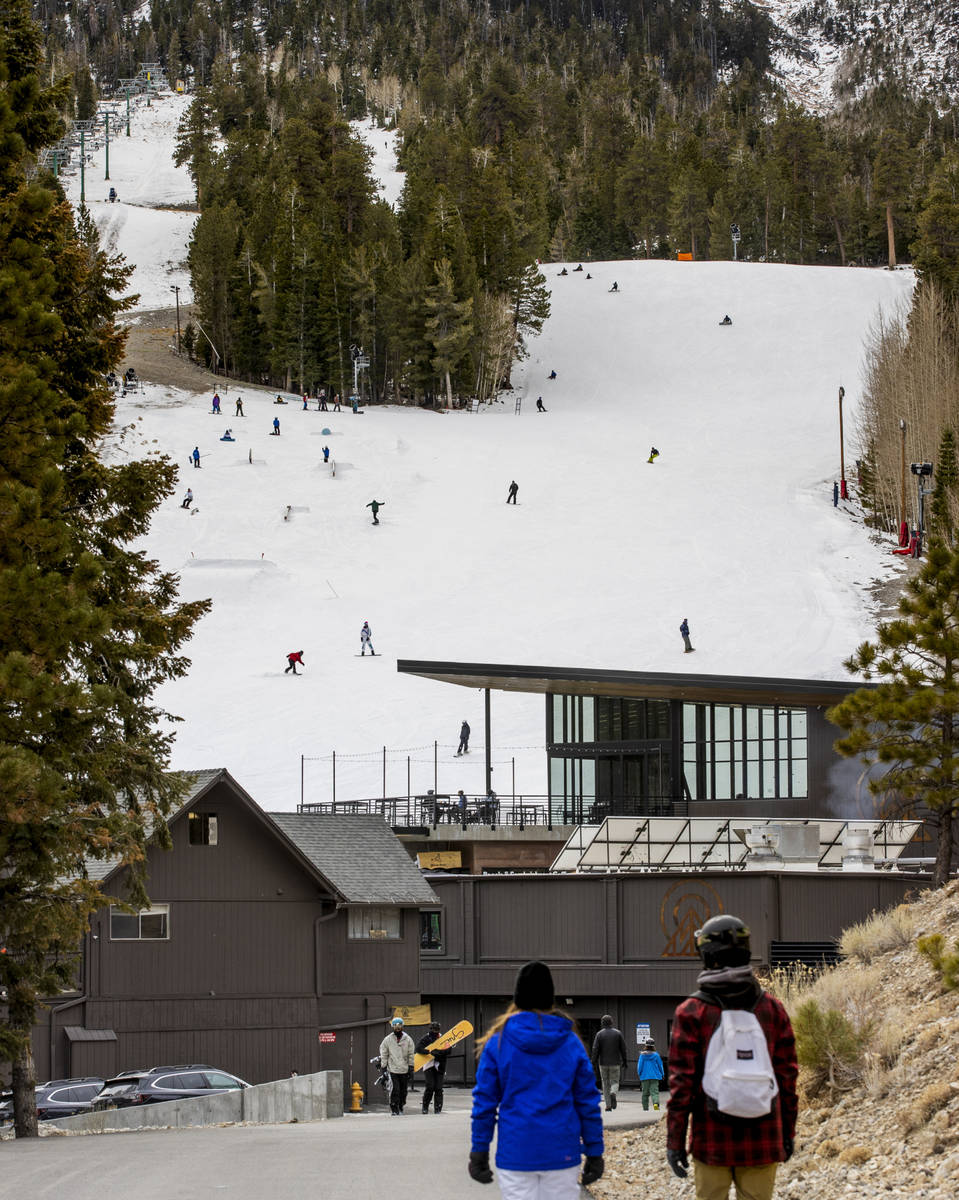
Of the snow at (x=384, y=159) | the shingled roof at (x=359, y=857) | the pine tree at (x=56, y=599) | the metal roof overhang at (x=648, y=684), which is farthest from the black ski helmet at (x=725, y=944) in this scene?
the snow at (x=384, y=159)

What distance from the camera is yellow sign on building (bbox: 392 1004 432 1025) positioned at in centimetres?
2756

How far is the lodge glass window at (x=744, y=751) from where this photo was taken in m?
34.4

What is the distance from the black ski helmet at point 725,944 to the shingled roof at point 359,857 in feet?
67.5

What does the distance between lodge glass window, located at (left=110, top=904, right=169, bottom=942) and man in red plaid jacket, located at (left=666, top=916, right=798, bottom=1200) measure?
64.2ft

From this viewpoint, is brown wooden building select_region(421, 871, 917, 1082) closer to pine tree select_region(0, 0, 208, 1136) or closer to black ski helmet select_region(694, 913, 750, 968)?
pine tree select_region(0, 0, 208, 1136)

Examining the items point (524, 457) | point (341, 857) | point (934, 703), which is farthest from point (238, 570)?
point (934, 703)

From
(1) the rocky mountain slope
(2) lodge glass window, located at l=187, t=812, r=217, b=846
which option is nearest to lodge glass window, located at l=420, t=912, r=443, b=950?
(2) lodge glass window, located at l=187, t=812, r=217, b=846

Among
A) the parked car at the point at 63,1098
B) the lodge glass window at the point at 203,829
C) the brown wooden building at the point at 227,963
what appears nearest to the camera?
the parked car at the point at 63,1098

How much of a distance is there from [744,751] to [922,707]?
15554 mm

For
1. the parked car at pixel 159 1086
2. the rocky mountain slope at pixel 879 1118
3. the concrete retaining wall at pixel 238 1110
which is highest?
the rocky mountain slope at pixel 879 1118

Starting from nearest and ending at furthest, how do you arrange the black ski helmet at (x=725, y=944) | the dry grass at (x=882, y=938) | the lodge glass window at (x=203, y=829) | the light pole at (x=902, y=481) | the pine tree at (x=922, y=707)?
the black ski helmet at (x=725, y=944), the dry grass at (x=882, y=938), the pine tree at (x=922, y=707), the lodge glass window at (x=203, y=829), the light pole at (x=902, y=481)

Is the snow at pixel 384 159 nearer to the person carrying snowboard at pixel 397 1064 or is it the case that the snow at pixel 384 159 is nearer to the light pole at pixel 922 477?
the light pole at pixel 922 477

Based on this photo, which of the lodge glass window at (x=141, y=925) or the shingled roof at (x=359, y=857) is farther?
the shingled roof at (x=359, y=857)

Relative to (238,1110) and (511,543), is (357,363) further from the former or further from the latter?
(238,1110)
